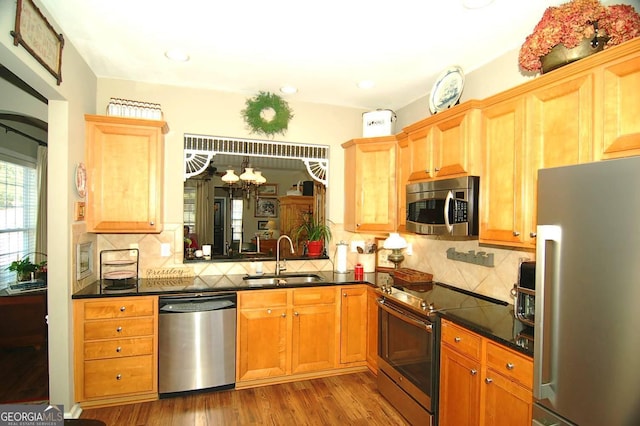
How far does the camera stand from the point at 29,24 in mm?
1911

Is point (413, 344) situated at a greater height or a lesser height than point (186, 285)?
lesser

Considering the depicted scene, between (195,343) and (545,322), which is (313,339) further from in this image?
(545,322)

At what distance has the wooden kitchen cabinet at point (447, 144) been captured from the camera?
2.42 metres

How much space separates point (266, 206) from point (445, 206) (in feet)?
7.99

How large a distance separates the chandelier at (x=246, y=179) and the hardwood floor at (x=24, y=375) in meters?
2.42

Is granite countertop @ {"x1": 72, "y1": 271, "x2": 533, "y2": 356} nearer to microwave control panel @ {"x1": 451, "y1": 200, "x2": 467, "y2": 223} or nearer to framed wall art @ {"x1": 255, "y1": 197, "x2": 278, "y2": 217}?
microwave control panel @ {"x1": 451, "y1": 200, "x2": 467, "y2": 223}

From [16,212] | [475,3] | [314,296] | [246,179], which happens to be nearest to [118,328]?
[314,296]

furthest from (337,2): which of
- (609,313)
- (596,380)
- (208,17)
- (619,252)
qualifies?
(596,380)

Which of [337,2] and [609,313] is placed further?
[337,2]

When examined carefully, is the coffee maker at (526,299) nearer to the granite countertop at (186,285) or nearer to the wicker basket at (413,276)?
the wicker basket at (413,276)

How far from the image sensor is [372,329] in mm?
3277

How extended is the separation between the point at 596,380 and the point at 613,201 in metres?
0.68

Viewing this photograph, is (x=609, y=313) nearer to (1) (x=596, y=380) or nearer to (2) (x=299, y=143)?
(1) (x=596, y=380)

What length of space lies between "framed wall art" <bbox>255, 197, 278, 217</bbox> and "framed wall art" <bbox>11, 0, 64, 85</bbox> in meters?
2.33
